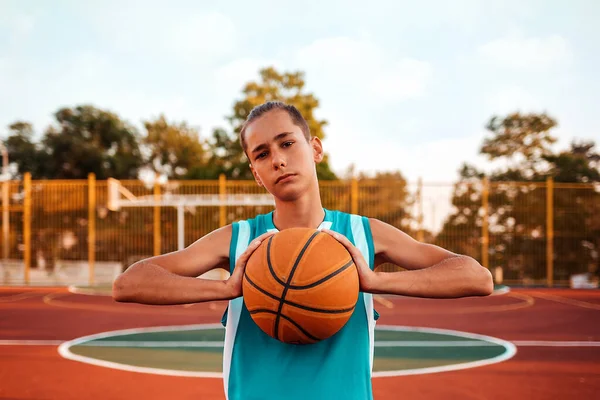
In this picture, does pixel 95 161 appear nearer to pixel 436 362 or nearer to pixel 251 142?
pixel 436 362

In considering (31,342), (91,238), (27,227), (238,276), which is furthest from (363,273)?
(27,227)

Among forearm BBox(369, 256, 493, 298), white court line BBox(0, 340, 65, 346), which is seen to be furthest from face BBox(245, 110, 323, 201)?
white court line BBox(0, 340, 65, 346)

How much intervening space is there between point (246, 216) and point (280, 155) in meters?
16.8

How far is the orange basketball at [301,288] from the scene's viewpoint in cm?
171

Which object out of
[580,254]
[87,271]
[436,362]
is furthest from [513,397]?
[87,271]

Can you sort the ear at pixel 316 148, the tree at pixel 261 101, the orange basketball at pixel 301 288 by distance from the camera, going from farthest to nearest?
the tree at pixel 261 101, the ear at pixel 316 148, the orange basketball at pixel 301 288

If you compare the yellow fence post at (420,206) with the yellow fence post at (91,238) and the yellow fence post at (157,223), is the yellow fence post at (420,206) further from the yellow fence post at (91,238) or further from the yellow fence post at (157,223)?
the yellow fence post at (91,238)

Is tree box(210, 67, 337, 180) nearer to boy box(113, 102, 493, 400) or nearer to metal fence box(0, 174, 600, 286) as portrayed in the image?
metal fence box(0, 174, 600, 286)

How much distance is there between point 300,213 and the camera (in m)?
2.04

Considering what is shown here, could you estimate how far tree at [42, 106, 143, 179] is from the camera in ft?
109

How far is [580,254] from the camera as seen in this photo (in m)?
18.0

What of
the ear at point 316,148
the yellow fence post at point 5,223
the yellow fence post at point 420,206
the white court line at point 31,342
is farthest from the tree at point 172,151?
the ear at point 316,148

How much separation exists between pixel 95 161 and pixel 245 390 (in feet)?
110

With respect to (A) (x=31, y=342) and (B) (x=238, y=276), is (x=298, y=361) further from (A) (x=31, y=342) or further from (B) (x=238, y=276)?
(A) (x=31, y=342)
